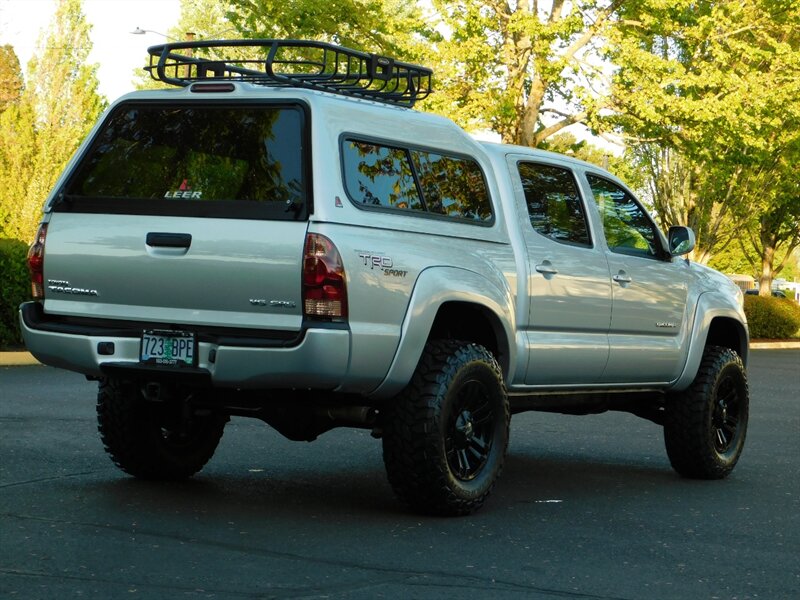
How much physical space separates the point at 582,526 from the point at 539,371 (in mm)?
1162

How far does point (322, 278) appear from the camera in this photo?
6469 mm

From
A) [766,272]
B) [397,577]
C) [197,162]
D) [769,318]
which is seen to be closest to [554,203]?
[197,162]

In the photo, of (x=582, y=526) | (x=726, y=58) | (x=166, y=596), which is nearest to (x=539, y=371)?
(x=582, y=526)

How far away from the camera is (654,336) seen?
909cm

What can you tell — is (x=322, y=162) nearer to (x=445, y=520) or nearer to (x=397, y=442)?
(x=397, y=442)

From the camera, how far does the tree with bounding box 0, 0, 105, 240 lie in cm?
3747

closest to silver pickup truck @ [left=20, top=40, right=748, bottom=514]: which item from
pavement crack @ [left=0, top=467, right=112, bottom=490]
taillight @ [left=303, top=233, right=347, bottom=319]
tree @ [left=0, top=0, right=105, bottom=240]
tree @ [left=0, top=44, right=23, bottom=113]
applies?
taillight @ [left=303, top=233, right=347, bottom=319]

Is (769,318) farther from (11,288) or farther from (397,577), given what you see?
(397,577)

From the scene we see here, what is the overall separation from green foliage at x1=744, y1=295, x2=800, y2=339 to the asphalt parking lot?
24132mm

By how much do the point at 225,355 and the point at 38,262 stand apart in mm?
1296

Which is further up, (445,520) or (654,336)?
(654,336)

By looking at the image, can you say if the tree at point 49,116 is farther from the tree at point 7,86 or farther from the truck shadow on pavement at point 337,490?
the truck shadow on pavement at point 337,490

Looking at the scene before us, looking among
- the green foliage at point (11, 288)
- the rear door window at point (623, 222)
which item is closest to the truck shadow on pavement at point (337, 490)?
the rear door window at point (623, 222)

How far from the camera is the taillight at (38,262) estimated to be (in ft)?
23.6
